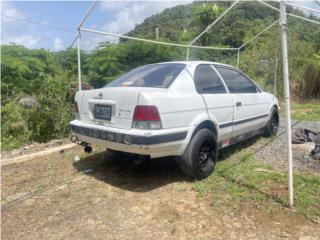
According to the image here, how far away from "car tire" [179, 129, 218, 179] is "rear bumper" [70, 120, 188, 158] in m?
0.13

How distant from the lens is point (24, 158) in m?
5.49

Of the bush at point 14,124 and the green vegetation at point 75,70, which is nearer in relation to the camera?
the bush at point 14,124

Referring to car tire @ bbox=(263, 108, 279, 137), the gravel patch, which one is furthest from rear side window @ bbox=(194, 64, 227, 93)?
car tire @ bbox=(263, 108, 279, 137)

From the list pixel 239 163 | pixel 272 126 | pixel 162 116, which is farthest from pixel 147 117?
pixel 272 126

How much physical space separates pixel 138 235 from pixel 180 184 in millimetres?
1240

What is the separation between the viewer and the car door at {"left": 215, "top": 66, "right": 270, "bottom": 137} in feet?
16.7

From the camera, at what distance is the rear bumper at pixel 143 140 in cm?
360

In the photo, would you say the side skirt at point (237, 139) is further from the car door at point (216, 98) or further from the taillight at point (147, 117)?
the taillight at point (147, 117)

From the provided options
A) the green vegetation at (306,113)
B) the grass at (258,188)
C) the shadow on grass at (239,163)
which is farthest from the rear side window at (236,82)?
the green vegetation at (306,113)

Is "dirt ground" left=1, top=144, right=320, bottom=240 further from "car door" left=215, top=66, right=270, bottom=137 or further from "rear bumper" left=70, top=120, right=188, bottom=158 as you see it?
"car door" left=215, top=66, right=270, bottom=137

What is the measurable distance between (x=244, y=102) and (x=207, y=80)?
104 centimetres

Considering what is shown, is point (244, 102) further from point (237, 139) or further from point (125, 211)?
point (125, 211)

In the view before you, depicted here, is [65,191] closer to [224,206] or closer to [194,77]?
[224,206]

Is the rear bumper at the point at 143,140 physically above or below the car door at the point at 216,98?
below
